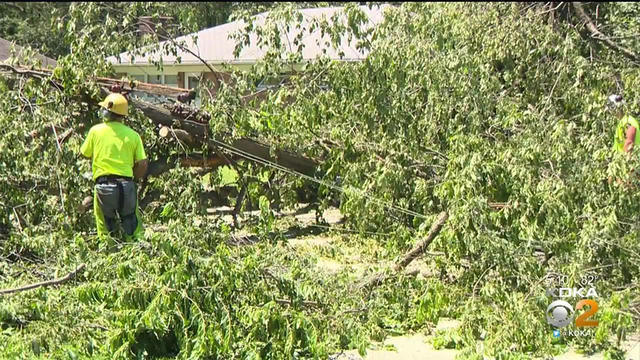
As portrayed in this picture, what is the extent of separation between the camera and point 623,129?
6727 millimetres

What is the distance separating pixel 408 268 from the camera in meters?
6.70


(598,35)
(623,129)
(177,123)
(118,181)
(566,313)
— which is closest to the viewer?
(566,313)

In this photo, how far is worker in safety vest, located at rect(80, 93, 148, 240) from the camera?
5871 mm

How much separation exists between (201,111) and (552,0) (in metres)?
4.80

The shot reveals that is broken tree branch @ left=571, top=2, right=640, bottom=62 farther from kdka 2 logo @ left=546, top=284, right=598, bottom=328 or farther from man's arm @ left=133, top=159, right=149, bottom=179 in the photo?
man's arm @ left=133, top=159, right=149, bottom=179

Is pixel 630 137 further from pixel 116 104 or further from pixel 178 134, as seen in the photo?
pixel 116 104

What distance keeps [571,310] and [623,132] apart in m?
2.40

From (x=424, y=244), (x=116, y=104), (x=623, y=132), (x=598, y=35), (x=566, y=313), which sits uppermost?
(x=598, y=35)

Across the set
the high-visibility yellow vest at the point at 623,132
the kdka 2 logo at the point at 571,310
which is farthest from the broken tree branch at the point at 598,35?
the kdka 2 logo at the point at 571,310

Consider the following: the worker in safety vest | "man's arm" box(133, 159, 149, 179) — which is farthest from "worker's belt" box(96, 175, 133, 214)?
"man's arm" box(133, 159, 149, 179)

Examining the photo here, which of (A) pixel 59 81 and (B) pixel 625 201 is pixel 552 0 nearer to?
(B) pixel 625 201

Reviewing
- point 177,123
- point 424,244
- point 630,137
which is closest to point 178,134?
point 177,123

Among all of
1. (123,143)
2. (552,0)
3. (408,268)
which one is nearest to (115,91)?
(123,143)

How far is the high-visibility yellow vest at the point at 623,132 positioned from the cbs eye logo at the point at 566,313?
5.97ft
